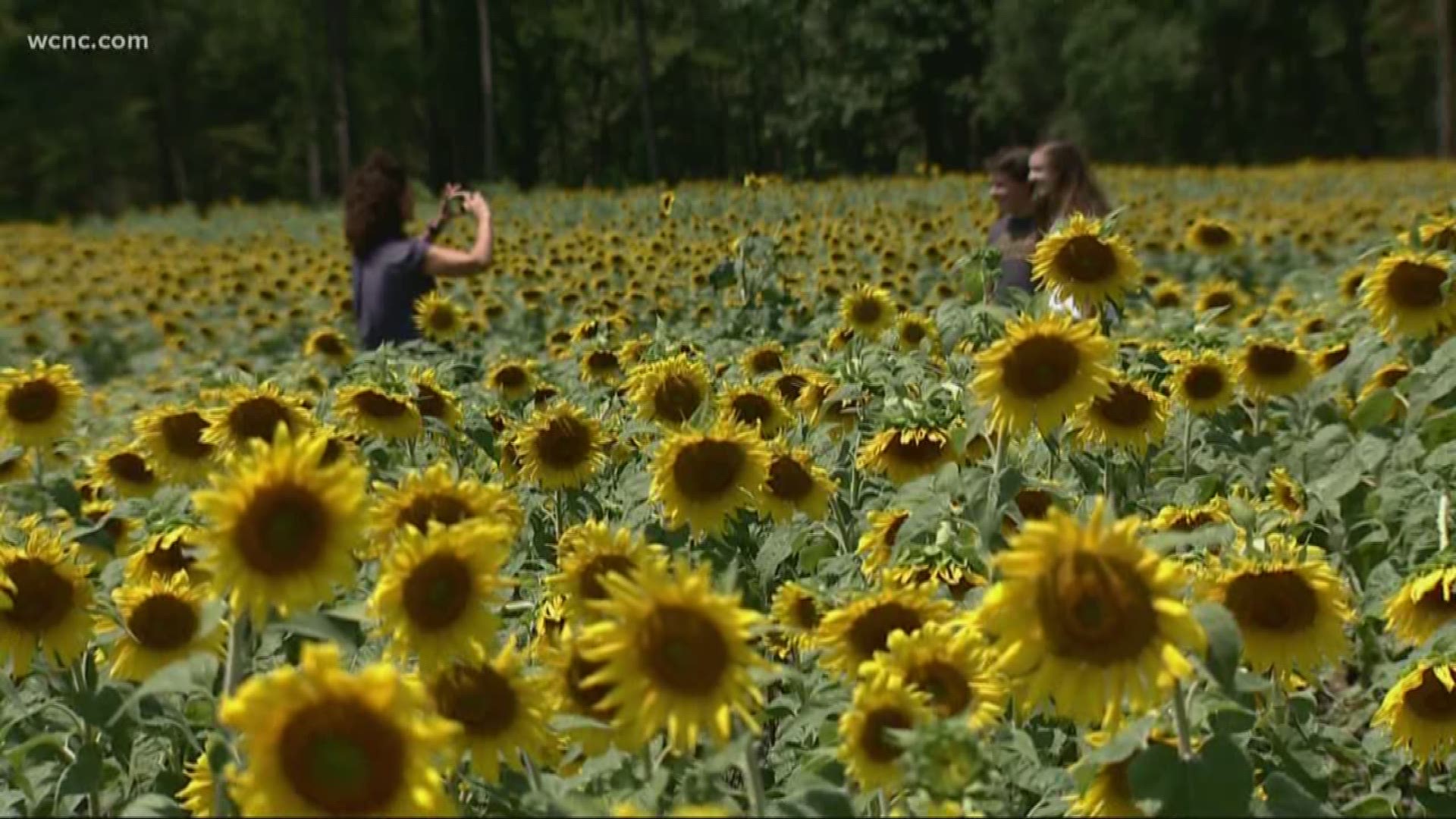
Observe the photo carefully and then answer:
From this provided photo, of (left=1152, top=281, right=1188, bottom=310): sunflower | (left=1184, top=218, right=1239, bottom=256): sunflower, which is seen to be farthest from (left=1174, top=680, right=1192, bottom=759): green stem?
(left=1184, top=218, right=1239, bottom=256): sunflower

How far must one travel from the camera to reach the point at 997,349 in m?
2.40

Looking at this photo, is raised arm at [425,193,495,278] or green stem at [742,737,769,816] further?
raised arm at [425,193,495,278]

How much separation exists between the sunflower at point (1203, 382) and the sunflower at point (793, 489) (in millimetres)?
1170

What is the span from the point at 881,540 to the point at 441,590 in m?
1.12

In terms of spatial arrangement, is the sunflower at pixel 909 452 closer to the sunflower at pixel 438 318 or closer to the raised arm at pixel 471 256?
the sunflower at pixel 438 318

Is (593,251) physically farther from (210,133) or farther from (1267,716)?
(210,133)

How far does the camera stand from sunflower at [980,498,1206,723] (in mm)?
1536

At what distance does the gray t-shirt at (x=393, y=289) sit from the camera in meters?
6.67

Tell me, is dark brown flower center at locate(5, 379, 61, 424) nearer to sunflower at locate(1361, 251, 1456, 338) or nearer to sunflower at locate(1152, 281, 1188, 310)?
sunflower at locate(1361, 251, 1456, 338)

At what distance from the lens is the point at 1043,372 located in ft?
7.80

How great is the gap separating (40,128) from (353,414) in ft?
154

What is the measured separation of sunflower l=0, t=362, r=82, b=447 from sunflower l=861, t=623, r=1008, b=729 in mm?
2581

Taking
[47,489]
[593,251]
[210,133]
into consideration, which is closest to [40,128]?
[210,133]

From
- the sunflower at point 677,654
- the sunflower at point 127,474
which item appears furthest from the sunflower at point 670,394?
the sunflower at point 677,654
